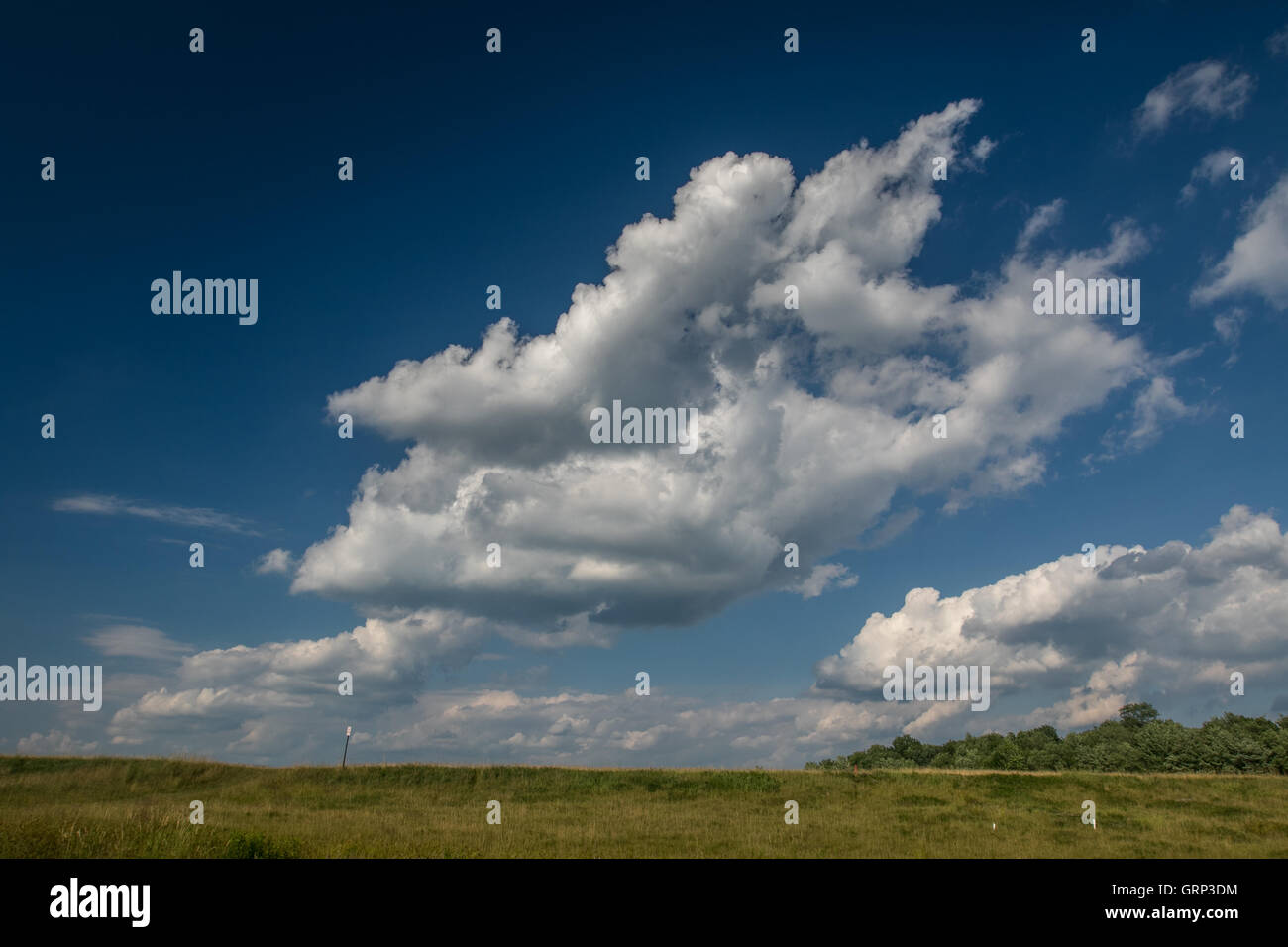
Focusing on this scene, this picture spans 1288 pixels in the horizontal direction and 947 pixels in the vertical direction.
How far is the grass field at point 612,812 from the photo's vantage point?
81.1ft

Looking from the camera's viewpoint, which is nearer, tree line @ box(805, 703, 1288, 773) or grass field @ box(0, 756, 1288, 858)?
grass field @ box(0, 756, 1288, 858)

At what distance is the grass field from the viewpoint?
24.7 m

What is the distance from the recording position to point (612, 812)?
40.8 m

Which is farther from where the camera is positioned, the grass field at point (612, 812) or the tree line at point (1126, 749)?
the tree line at point (1126, 749)

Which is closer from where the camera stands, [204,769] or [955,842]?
[955,842]

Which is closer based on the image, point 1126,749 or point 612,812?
point 612,812

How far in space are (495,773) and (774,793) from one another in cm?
1905

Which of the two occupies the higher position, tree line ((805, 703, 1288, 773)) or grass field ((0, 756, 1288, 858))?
grass field ((0, 756, 1288, 858))

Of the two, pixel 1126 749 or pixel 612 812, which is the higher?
pixel 612 812
